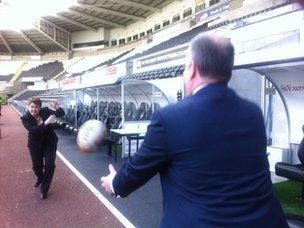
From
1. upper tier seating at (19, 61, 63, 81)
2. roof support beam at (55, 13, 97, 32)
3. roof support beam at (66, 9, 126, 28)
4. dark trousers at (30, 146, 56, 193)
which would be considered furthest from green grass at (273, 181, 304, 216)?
upper tier seating at (19, 61, 63, 81)

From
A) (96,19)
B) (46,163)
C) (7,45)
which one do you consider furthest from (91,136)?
(7,45)

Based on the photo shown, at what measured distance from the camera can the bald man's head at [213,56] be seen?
1.61 meters

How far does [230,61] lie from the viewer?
165cm

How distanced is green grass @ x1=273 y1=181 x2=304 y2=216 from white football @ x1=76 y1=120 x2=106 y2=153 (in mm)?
3792

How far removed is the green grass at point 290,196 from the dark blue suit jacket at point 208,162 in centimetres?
426

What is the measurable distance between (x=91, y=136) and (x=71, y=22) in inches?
2220

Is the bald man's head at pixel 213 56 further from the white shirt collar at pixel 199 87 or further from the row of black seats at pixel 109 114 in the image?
the row of black seats at pixel 109 114

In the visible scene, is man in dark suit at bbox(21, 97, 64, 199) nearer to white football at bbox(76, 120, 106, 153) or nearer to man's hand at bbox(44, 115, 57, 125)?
man's hand at bbox(44, 115, 57, 125)

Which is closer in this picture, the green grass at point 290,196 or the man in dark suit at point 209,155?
the man in dark suit at point 209,155

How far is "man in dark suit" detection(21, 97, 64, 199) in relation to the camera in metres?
6.55

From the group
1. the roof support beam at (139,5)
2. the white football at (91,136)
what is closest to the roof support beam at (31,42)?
the roof support beam at (139,5)

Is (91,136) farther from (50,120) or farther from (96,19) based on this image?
(96,19)

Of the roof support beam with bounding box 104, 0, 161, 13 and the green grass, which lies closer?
the green grass

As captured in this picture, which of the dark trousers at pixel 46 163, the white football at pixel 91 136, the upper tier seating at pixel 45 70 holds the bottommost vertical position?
the dark trousers at pixel 46 163
